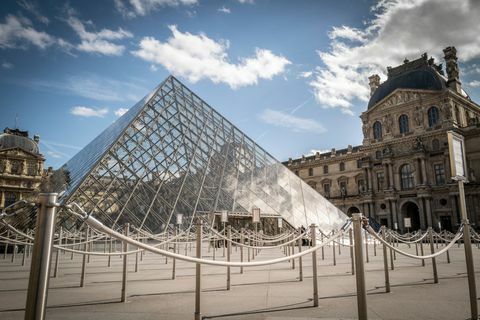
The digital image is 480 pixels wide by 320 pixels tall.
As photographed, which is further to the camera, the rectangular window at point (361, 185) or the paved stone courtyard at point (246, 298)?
the rectangular window at point (361, 185)

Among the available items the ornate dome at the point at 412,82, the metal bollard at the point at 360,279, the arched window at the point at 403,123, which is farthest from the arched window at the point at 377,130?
the metal bollard at the point at 360,279

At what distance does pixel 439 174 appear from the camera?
4016 centimetres

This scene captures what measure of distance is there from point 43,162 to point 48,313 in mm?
59307

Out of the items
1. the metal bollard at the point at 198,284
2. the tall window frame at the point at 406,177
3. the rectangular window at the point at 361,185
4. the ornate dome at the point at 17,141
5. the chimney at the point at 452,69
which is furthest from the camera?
the ornate dome at the point at 17,141

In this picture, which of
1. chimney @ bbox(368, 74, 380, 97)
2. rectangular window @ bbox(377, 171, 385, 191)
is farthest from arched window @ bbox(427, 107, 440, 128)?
chimney @ bbox(368, 74, 380, 97)

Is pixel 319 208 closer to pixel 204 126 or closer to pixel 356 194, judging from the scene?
pixel 204 126

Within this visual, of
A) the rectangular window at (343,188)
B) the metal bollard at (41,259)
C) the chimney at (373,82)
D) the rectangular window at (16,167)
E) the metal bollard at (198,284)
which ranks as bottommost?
the metal bollard at (198,284)

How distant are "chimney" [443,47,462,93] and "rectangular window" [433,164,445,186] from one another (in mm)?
10409

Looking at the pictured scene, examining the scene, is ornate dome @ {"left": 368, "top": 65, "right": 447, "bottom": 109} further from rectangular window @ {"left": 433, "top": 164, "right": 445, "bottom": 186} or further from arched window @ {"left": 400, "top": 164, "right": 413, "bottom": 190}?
arched window @ {"left": 400, "top": 164, "right": 413, "bottom": 190}

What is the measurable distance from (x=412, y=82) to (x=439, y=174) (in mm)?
13065

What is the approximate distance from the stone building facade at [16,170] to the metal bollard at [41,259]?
53.0m

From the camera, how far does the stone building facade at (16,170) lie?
4906 centimetres

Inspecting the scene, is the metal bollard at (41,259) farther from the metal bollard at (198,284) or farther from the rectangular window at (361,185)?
the rectangular window at (361,185)

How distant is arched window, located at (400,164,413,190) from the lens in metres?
42.7
